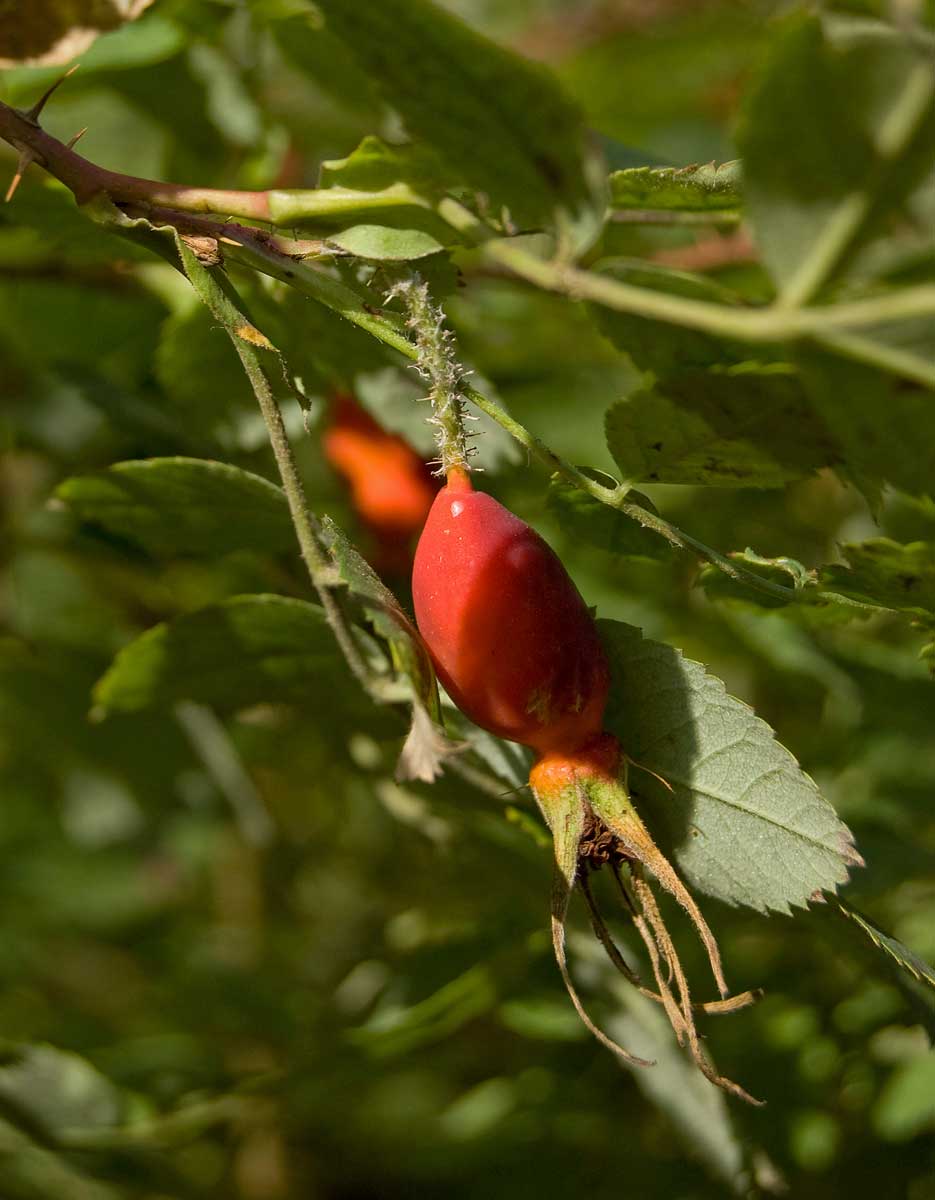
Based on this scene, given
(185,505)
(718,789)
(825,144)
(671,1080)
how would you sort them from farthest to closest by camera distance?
(671,1080) < (185,505) < (718,789) < (825,144)

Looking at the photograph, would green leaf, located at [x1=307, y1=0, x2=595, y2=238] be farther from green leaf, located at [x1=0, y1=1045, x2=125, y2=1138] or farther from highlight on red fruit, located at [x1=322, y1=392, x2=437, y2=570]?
green leaf, located at [x1=0, y1=1045, x2=125, y2=1138]

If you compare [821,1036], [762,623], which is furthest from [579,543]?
[821,1036]

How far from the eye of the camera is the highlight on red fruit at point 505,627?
729 millimetres

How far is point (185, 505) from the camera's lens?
3.23 ft

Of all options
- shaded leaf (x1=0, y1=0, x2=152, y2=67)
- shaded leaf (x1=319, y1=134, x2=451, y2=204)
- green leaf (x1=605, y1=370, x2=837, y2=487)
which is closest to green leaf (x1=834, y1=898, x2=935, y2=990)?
green leaf (x1=605, y1=370, x2=837, y2=487)

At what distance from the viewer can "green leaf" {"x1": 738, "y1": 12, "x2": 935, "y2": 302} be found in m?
0.49

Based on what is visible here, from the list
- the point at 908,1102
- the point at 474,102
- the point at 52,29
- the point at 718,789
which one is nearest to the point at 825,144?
the point at 474,102

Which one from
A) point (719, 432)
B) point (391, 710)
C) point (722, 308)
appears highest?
point (722, 308)

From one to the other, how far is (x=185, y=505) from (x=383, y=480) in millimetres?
365

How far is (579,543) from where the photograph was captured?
33.6 inches

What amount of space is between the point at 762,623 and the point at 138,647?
2.36 ft

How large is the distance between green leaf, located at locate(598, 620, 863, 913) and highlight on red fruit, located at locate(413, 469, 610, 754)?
0.12ft

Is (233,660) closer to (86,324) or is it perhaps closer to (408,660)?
(408,660)

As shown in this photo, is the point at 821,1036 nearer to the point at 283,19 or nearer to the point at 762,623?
the point at 762,623
